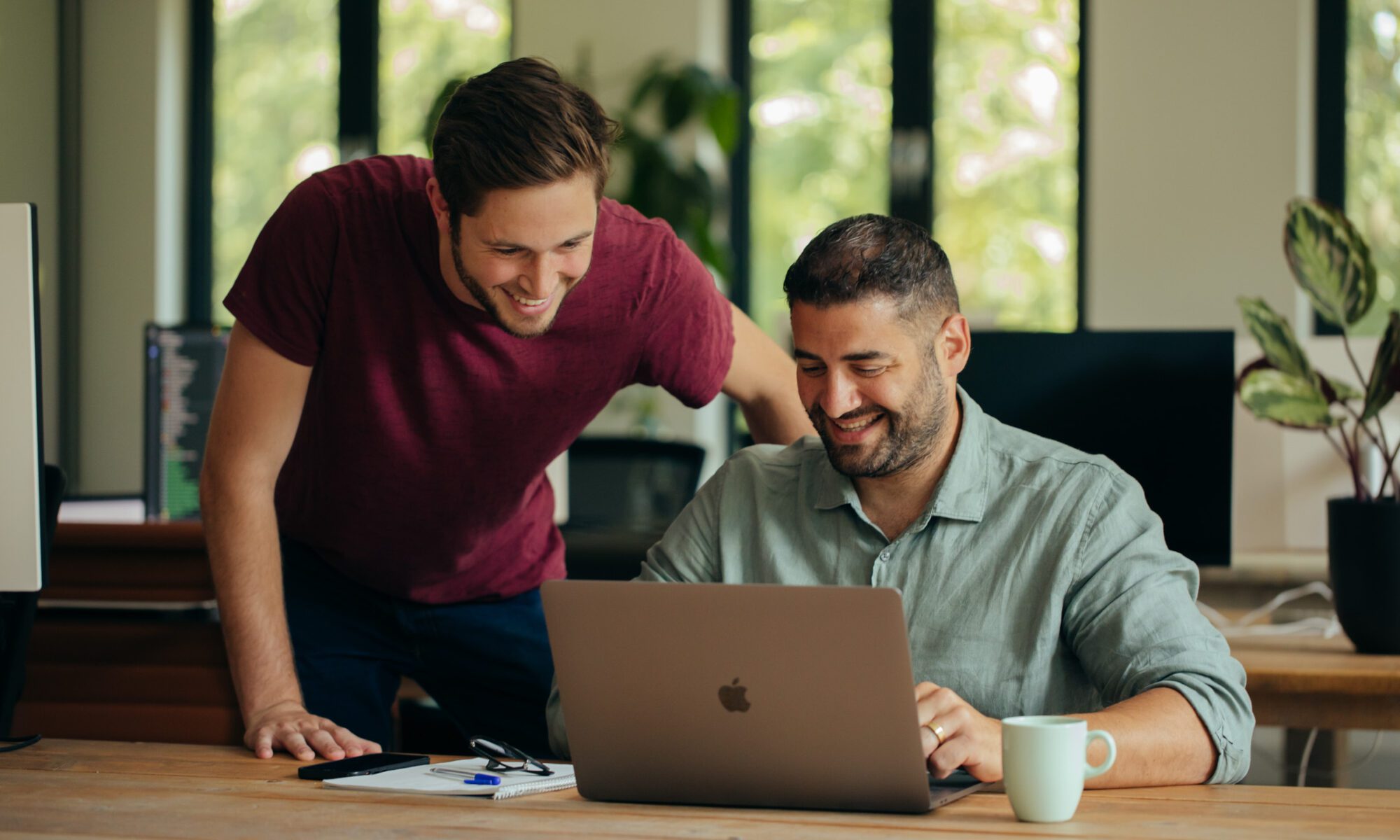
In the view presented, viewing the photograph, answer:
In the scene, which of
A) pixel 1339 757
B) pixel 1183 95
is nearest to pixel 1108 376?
pixel 1339 757

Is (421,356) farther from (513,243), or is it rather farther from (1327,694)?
(1327,694)

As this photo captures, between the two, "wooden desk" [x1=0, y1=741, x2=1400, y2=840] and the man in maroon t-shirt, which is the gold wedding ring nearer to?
"wooden desk" [x1=0, y1=741, x2=1400, y2=840]

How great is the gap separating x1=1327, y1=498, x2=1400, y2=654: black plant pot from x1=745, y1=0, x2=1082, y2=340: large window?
2.88m

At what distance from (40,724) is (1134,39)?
4072 millimetres

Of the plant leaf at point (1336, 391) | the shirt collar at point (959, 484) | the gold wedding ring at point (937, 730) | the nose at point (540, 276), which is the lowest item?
the gold wedding ring at point (937, 730)

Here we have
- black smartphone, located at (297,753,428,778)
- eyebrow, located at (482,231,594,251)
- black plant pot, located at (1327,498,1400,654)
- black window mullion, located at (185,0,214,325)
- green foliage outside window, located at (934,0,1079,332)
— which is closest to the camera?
black smartphone, located at (297,753,428,778)

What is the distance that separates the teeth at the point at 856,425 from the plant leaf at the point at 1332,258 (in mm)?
830

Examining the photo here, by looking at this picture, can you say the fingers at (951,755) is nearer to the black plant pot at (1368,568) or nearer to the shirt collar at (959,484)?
the shirt collar at (959,484)

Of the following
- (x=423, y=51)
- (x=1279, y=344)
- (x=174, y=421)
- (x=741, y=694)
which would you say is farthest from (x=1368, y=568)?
(x=423, y=51)

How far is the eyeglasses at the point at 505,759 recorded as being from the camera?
1.32 metres

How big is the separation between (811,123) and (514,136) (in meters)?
3.79

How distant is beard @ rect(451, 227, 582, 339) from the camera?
1.60 m

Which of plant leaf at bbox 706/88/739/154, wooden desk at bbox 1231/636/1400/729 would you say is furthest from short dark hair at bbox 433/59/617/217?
plant leaf at bbox 706/88/739/154

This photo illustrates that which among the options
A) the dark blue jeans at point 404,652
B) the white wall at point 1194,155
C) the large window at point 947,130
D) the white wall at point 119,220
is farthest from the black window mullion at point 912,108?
the dark blue jeans at point 404,652
